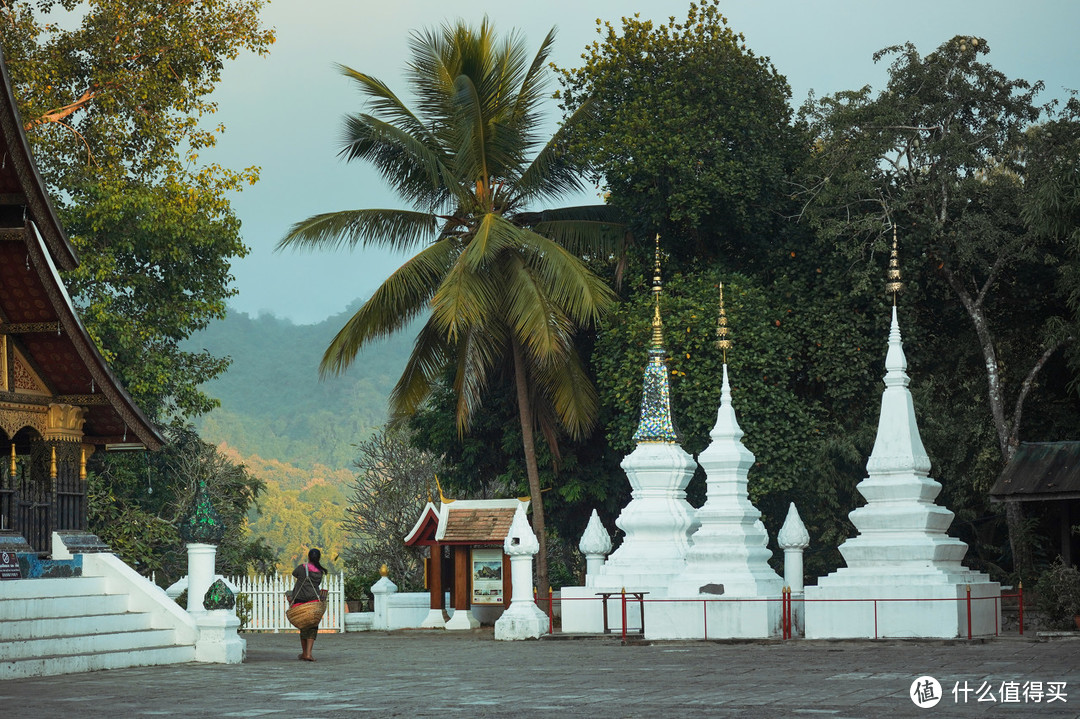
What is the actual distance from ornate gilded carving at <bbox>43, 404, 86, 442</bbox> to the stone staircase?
1712mm

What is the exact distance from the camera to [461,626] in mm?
26078

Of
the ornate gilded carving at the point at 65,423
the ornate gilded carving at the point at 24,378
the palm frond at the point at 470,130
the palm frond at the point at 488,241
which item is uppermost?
the palm frond at the point at 470,130

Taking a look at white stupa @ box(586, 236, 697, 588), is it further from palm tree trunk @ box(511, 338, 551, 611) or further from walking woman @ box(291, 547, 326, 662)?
walking woman @ box(291, 547, 326, 662)

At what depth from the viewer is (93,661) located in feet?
47.7

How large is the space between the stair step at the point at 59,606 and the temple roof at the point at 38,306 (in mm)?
2165

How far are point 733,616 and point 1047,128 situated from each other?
11033mm

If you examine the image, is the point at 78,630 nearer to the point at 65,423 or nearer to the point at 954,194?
the point at 65,423

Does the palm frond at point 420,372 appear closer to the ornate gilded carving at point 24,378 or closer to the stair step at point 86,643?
the ornate gilded carving at point 24,378

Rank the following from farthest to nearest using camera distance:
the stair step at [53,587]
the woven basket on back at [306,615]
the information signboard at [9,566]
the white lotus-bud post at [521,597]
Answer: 1. the white lotus-bud post at [521,597]
2. the woven basket on back at [306,615]
3. the information signboard at [9,566]
4. the stair step at [53,587]

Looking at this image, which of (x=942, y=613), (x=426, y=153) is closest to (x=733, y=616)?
(x=942, y=613)

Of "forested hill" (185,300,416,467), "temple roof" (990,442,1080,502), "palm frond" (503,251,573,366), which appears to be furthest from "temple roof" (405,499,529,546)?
"forested hill" (185,300,416,467)

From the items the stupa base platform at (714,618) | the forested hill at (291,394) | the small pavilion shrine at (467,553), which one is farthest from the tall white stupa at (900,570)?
the forested hill at (291,394)

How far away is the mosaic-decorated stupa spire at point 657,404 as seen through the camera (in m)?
24.0

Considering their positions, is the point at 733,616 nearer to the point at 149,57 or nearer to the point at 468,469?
the point at 468,469
